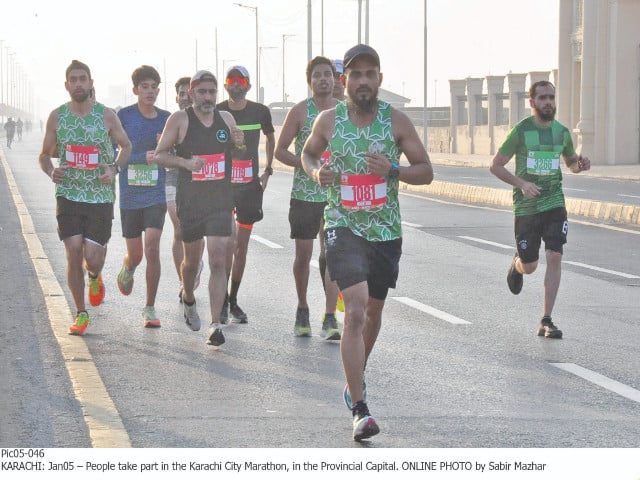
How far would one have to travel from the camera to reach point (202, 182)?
1041 centimetres

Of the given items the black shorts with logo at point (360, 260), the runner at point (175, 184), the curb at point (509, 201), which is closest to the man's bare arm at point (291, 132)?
the runner at point (175, 184)

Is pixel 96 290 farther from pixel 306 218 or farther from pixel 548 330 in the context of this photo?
pixel 548 330

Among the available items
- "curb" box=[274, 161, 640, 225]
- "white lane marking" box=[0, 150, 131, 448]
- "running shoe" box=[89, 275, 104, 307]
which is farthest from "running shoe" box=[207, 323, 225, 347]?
"curb" box=[274, 161, 640, 225]

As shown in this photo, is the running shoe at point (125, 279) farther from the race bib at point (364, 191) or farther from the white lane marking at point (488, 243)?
the white lane marking at point (488, 243)

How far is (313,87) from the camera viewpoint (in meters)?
10.6

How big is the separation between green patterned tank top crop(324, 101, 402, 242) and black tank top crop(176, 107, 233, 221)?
2.86 m

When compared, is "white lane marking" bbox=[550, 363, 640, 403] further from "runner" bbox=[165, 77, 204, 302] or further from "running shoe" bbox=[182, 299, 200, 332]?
"runner" bbox=[165, 77, 204, 302]

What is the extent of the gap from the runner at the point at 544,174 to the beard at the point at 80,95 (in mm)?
3079

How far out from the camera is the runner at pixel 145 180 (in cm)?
1157

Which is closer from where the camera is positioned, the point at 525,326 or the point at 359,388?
the point at 359,388

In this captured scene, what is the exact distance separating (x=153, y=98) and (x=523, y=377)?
420 cm

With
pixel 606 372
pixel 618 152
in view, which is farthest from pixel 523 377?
pixel 618 152

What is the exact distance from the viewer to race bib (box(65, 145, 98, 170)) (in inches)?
423
